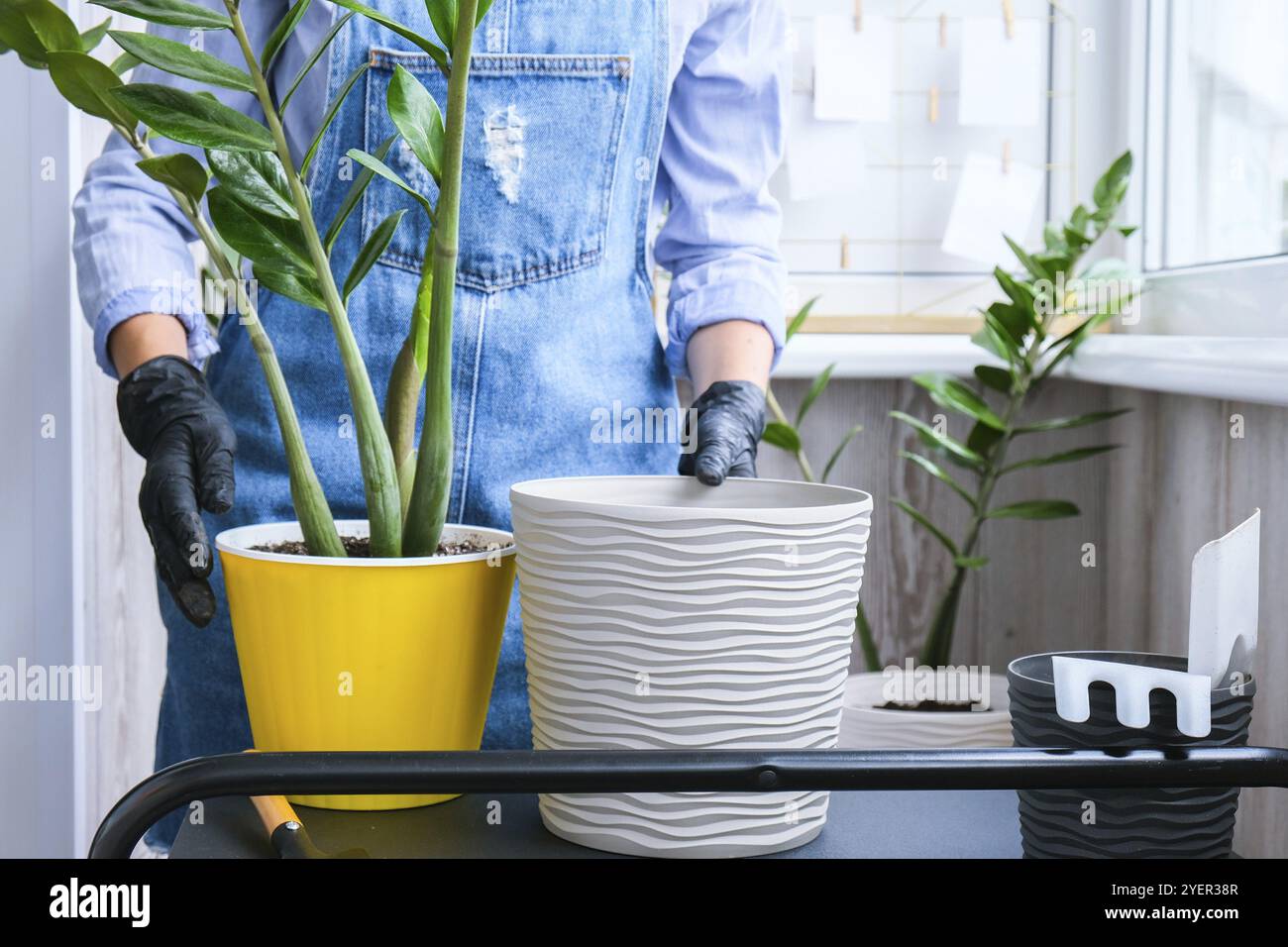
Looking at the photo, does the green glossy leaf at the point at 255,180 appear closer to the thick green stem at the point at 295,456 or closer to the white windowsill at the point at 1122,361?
the thick green stem at the point at 295,456

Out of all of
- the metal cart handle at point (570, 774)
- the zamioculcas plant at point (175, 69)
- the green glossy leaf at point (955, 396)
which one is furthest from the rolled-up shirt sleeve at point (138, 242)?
the green glossy leaf at point (955, 396)

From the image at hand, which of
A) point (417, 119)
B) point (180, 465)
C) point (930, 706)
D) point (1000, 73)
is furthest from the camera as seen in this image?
point (1000, 73)

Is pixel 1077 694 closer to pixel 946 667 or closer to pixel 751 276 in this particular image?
pixel 751 276

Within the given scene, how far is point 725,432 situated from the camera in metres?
0.67

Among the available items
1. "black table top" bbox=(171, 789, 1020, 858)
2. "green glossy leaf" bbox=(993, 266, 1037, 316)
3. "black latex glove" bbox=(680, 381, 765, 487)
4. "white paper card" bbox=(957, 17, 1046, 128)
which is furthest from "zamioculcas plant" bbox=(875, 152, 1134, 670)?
"black table top" bbox=(171, 789, 1020, 858)

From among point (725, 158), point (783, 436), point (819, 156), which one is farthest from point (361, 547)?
point (819, 156)

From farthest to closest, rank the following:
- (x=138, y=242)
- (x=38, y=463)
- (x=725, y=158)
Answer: (x=38, y=463)
(x=725, y=158)
(x=138, y=242)

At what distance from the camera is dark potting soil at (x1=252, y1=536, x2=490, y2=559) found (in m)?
0.55

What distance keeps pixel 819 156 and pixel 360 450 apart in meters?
1.19

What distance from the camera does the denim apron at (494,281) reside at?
774 millimetres

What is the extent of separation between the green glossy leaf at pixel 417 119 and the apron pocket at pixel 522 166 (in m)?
0.28

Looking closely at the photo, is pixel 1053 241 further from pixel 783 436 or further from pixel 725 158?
pixel 725 158

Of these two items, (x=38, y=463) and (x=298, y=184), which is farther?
(x=38, y=463)
